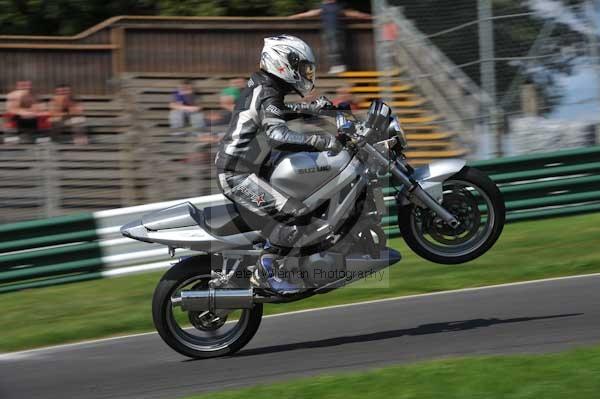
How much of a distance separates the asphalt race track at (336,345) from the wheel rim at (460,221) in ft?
2.01

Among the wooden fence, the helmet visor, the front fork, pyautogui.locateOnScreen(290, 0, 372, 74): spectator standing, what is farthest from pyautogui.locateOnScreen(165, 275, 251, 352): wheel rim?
the wooden fence

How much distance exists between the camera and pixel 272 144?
697 cm

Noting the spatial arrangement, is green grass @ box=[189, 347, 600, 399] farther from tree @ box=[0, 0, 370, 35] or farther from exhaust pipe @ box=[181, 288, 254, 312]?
tree @ box=[0, 0, 370, 35]

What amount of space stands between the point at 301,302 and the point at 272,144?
8.47 feet

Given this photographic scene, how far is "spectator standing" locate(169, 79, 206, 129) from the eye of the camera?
13656mm

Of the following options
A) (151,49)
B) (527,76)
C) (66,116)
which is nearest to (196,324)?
(527,76)

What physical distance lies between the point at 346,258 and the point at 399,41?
7.61 metres

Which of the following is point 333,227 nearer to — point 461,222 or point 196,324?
point 461,222

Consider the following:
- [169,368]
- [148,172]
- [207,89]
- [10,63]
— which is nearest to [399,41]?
[207,89]

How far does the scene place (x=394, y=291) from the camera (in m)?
9.23

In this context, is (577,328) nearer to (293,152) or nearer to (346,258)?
(346,258)

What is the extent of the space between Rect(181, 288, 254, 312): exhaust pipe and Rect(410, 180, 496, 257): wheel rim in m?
1.26

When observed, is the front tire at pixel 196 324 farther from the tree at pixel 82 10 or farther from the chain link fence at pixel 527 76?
the tree at pixel 82 10

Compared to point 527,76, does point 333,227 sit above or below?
below
